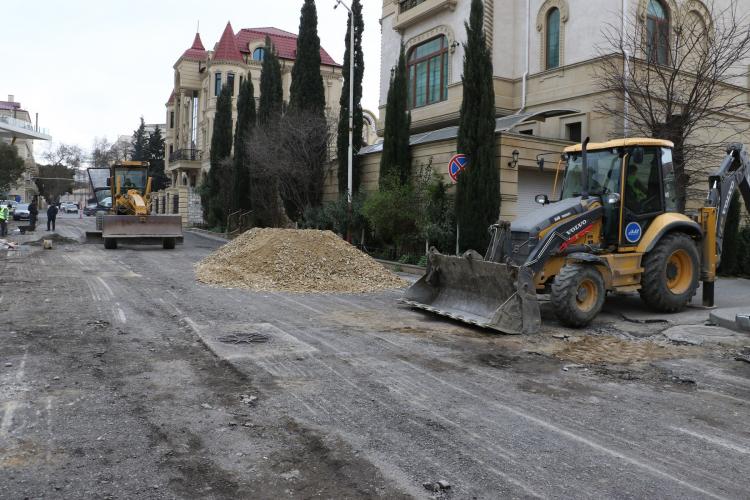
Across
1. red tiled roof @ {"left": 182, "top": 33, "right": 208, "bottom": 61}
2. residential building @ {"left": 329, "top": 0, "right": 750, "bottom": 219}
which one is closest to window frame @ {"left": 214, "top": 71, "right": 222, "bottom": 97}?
red tiled roof @ {"left": 182, "top": 33, "right": 208, "bottom": 61}

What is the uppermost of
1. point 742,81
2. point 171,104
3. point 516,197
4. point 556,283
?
point 171,104

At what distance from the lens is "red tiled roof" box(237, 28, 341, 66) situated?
159 ft

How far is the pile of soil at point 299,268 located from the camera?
45.1ft

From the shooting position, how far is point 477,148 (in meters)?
17.4

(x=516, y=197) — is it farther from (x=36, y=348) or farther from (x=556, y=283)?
(x=36, y=348)

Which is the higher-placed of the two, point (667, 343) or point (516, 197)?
point (516, 197)

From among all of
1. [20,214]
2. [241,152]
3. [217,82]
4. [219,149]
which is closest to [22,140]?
[20,214]

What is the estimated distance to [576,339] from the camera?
874 cm

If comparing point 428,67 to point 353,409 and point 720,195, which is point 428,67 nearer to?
point 720,195

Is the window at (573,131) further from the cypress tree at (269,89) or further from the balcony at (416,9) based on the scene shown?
the cypress tree at (269,89)

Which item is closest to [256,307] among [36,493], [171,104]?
[36,493]

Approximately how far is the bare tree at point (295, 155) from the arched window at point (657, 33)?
12.3m

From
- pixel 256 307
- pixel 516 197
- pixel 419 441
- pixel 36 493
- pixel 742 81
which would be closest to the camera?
pixel 36 493

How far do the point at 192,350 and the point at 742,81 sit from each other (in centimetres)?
2334
